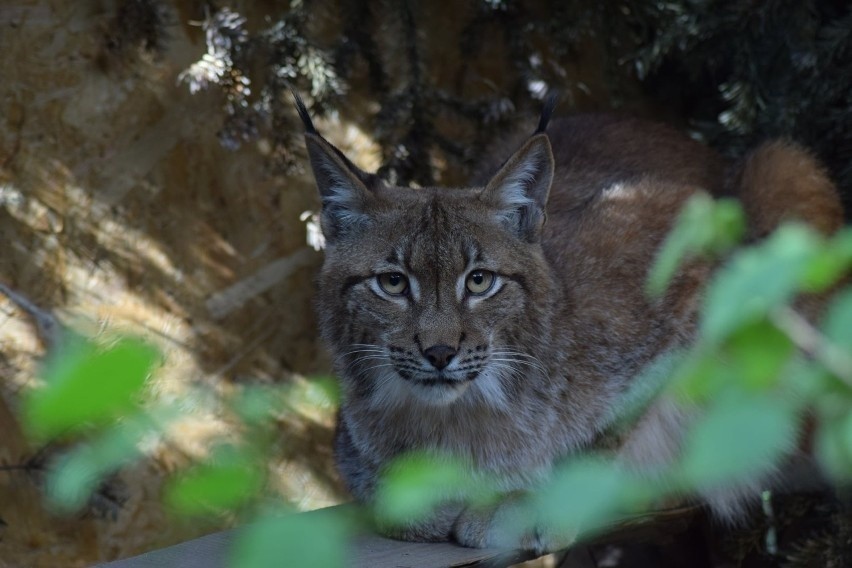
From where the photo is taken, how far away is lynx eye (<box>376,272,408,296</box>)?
10.8 feet

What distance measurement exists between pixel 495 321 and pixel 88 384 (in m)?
2.48

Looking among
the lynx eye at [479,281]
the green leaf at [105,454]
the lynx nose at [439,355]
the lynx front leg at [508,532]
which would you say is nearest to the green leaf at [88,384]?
the green leaf at [105,454]

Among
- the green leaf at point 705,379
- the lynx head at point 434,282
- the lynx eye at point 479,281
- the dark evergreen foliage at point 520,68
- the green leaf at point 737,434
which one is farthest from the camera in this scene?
the dark evergreen foliage at point 520,68

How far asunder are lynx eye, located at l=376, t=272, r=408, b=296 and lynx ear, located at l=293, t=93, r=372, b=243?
0.27 metres

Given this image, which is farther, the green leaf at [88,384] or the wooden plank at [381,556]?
the wooden plank at [381,556]

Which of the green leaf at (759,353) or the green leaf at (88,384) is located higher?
the green leaf at (88,384)

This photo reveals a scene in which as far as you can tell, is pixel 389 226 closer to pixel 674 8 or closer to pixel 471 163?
pixel 471 163

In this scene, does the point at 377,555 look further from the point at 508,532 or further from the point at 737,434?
the point at 737,434

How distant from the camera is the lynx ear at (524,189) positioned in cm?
Result: 339

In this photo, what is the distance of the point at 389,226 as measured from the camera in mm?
3439

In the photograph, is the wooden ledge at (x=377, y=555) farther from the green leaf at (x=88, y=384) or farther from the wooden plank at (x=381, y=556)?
the green leaf at (x=88, y=384)

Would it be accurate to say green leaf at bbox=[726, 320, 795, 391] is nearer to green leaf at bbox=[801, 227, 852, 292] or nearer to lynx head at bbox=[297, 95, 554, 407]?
green leaf at bbox=[801, 227, 852, 292]

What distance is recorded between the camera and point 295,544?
82 cm

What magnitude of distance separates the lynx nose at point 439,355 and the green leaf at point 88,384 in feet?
7.11
